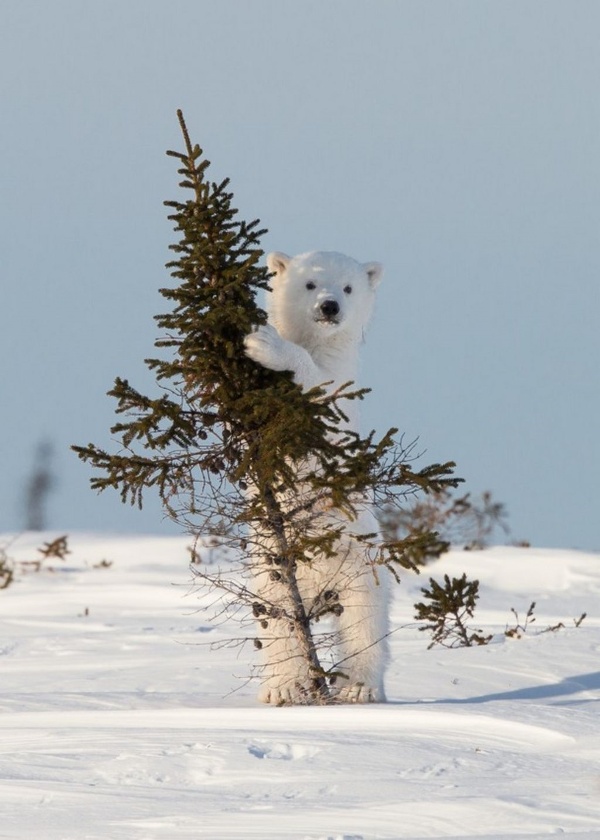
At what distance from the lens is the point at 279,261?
22.9ft

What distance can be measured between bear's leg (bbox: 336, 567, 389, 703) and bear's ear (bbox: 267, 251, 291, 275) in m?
1.77

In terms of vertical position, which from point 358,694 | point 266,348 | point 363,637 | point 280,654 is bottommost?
point 358,694

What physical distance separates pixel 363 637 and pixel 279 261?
84.0 inches

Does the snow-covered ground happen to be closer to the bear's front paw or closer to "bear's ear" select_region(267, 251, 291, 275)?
the bear's front paw

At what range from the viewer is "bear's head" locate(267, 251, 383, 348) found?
261 inches

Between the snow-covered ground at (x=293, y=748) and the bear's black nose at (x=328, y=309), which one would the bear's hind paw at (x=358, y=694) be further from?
the bear's black nose at (x=328, y=309)

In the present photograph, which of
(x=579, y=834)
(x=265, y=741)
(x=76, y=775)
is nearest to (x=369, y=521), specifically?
(x=265, y=741)

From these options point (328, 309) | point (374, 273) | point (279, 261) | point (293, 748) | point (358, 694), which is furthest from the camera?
point (374, 273)

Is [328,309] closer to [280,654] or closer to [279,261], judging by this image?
[279,261]

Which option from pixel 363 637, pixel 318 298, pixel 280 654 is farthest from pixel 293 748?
pixel 318 298

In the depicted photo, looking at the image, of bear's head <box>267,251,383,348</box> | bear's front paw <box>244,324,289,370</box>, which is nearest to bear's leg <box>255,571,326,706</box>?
bear's front paw <box>244,324,289,370</box>

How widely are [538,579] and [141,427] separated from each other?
10.1 meters

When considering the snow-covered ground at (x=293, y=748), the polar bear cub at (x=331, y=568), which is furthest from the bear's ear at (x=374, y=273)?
the snow-covered ground at (x=293, y=748)

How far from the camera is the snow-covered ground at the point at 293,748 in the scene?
3.71 m
